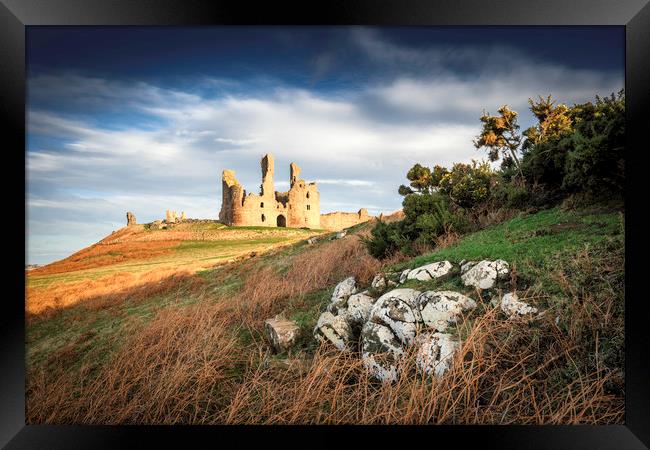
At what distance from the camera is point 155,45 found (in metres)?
3.24

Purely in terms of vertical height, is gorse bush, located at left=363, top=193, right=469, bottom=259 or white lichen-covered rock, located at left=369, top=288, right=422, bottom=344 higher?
gorse bush, located at left=363, top=193, right=469, bottom=259

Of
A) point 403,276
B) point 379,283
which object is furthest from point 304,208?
point 403,276

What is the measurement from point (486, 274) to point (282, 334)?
6.66ft

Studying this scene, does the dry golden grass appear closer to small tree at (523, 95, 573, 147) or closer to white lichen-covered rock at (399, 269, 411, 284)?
white lichen-covered rock at (399, 269, 411, 284)

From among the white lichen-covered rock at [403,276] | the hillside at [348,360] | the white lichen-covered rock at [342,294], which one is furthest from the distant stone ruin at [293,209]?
the white lichen-covered rock at [403,276]

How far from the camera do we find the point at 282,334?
3240 millimetres

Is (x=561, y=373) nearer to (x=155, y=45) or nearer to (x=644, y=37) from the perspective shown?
(x=644, y=37)

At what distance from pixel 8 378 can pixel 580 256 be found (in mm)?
5084

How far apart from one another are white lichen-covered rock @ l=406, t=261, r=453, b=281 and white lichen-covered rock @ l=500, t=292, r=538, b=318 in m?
0.77

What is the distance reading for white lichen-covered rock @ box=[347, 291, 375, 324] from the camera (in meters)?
3.08

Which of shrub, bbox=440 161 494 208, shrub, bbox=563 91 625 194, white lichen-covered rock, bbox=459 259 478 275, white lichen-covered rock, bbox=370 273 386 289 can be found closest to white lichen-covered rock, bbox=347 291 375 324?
white lichen-covered rock, bbox=370 273 386 289

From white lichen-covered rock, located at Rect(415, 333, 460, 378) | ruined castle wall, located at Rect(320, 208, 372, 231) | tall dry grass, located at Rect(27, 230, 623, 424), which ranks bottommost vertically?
tall dry grass, located at Rect(27, 230, 623, 424)

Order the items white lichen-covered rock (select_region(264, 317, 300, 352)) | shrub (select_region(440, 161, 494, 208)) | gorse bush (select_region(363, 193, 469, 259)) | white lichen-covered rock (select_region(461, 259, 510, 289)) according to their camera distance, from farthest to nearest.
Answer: shrub (select_region(440, 161, 494, 208))
gorse bush (select_region(363, 193, 469, 259))
white lichen-covered rock (select_region(264, 317, 300, 352))
white lichen-covered rock (select_region(461, 259, 510, 289))

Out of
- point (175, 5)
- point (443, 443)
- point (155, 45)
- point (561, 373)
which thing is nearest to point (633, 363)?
point (561, 373)
